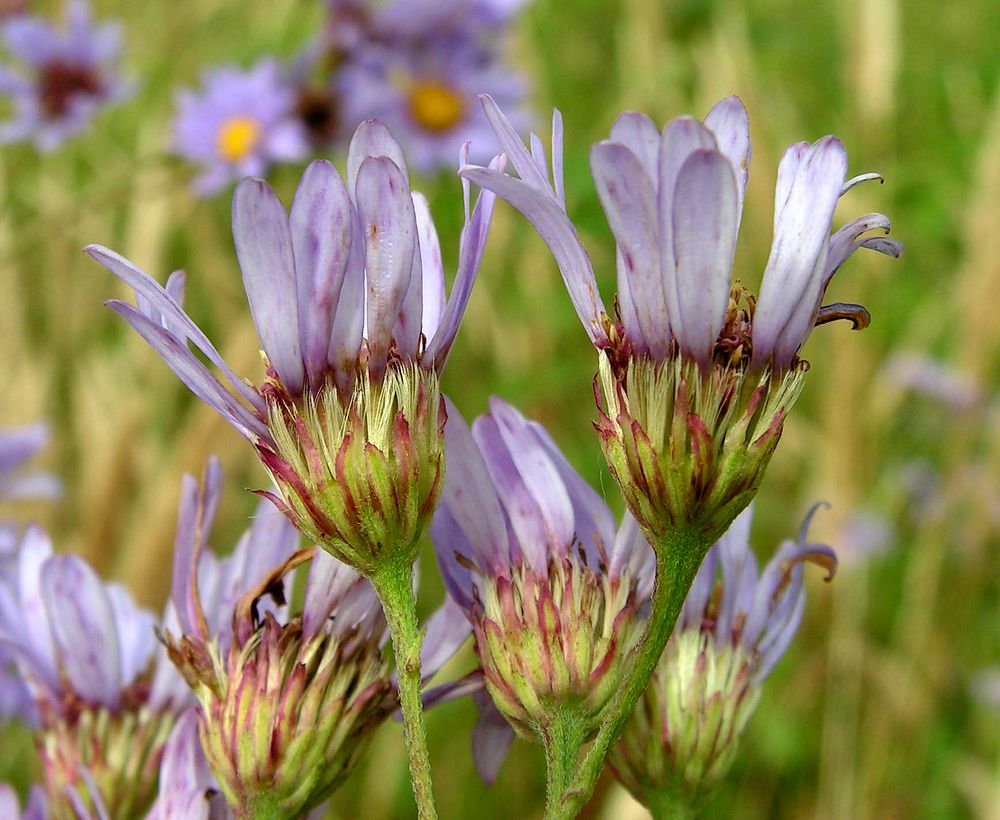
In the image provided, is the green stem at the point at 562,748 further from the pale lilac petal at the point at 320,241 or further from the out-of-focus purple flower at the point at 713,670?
the pale lilac petal at the point at 320,241

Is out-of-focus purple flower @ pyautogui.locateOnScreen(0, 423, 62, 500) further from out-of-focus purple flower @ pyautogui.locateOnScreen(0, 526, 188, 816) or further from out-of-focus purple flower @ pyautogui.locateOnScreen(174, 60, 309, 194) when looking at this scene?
out-of-focus purple flower @ pyautogui.locateOnScreen(174, 60, 309, 194)

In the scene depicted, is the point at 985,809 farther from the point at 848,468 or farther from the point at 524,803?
the point at 524,803

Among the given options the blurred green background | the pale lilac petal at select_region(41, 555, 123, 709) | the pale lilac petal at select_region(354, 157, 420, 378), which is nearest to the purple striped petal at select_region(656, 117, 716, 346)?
the pale lilac petal at select_region(354, 157, 420, 378)

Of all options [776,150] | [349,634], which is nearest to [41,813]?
[349,634]

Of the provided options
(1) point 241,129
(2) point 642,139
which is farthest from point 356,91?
(2) point 642,139

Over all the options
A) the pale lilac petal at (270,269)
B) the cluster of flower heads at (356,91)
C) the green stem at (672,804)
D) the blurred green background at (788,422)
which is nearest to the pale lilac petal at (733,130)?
the pale lilac petal at (270,269)
